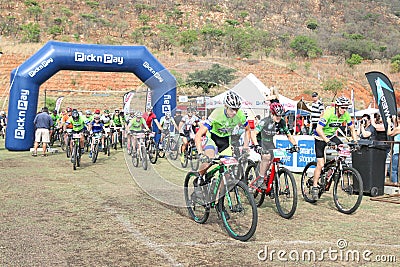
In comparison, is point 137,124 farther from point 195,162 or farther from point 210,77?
point 210,77

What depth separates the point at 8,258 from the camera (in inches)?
199

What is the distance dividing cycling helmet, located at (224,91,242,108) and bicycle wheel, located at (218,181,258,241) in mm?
1029

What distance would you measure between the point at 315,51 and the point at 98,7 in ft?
149

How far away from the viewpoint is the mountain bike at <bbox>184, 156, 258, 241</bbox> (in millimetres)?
5719

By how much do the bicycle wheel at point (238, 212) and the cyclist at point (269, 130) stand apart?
149 centimetres

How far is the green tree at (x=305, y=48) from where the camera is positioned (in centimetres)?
6844

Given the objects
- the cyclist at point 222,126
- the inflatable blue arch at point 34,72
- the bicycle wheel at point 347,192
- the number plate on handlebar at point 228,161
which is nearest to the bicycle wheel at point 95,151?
the inflatable blue arch at point 34,72

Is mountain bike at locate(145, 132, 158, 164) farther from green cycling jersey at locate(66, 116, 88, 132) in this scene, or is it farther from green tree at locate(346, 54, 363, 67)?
green tree at locate(346, 54, 363, 67)

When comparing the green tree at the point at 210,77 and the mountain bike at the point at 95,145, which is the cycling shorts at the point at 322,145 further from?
the mountain bike at the point at 95,145

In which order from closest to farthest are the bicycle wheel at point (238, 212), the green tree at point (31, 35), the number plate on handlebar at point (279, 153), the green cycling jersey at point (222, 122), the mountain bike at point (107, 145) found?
the bicycle wheel at point (238, 212) → the green cycling jersey at point (222, 122) → the number plate on handlebar at point (279, 153) → the mountain bike at point (107, 145) → the green tree at point (31, 35)

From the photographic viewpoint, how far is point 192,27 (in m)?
86.5

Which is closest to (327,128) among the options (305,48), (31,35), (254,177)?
(254,177)

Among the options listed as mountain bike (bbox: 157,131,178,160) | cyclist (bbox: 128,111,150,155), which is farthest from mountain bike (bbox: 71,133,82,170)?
mountain bike (bbox: 157,131,178,160)

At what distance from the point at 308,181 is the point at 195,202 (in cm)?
244
